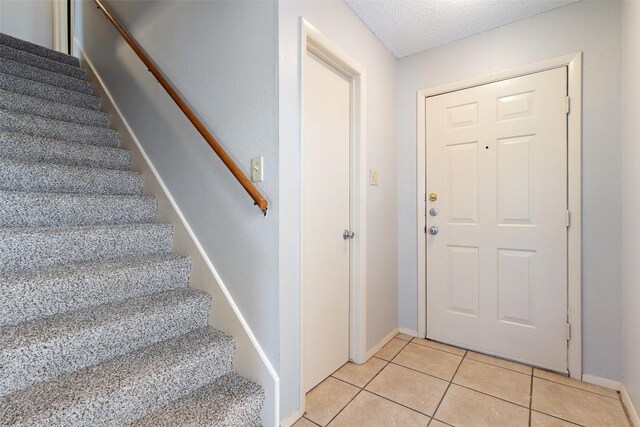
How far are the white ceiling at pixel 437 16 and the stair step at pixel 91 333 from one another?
207 centimetres

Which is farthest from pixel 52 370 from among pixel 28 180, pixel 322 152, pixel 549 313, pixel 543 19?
pixel 543 19

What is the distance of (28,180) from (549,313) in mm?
3152

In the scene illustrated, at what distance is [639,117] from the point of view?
1.39 metres

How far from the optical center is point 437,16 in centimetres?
193

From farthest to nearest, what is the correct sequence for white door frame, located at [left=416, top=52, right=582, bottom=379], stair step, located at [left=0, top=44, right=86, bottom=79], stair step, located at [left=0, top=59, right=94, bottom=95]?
1. stair step, located at [left=0, top=44, right=86, bottom=79]
2. stair step, located at [left=0, top=59, right=94, bottom=95]
3. white door frame, located at [left=416, top=52, right=582, bottom=379]

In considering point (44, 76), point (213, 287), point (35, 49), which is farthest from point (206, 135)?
point (35, 49)

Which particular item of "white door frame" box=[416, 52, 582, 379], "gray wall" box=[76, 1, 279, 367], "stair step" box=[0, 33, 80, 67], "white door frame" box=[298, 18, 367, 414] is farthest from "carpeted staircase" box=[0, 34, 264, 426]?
"white door frame" box=[416, 52, 582, 379]

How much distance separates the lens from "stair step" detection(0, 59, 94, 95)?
212cm

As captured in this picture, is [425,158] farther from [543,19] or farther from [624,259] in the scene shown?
[624,259]

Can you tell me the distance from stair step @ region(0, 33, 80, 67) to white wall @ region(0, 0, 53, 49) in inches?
27.4

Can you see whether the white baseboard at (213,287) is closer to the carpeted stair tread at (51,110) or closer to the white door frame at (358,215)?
the carpeted stair tread at (51,110)

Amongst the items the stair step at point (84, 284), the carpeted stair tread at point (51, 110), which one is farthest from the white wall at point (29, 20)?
the stair step at point (84, 284)

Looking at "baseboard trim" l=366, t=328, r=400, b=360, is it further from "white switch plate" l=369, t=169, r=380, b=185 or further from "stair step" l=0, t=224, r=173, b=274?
"stair step" l=0, t=224, r=173, b=274

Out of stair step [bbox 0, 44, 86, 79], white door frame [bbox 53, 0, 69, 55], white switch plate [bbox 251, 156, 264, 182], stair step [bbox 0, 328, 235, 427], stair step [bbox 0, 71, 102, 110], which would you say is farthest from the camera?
white door frame [bbox 53, 0, 69, 55]
